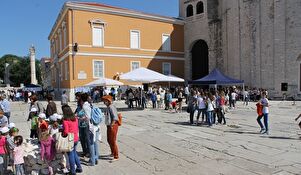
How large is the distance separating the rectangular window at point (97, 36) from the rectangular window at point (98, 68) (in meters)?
1.70

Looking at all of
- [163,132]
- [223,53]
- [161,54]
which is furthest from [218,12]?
[163,132]

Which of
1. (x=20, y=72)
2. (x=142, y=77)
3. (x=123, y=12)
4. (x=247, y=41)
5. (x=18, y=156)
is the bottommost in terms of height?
(x=18, y=156)

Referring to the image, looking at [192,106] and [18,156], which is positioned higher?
[192,106]

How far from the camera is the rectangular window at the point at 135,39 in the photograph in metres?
31.6

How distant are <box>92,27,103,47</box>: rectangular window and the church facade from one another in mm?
11153

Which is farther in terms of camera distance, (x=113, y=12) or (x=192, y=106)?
(x=113, y=12)

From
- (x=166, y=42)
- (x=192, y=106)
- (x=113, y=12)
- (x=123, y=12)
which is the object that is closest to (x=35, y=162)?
(x=192, y=106)

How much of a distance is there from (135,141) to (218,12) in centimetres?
2693

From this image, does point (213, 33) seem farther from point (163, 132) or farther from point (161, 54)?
point (163, 132)

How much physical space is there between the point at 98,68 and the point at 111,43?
9.71 feet

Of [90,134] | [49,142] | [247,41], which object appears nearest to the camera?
[49,142]

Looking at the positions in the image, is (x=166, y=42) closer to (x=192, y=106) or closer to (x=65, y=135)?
(x=192, y=106)

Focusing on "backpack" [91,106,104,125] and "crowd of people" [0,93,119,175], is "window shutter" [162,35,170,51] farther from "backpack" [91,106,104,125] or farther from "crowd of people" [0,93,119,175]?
"backpack" [91,106,104,125]

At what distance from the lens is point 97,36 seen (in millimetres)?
29219
